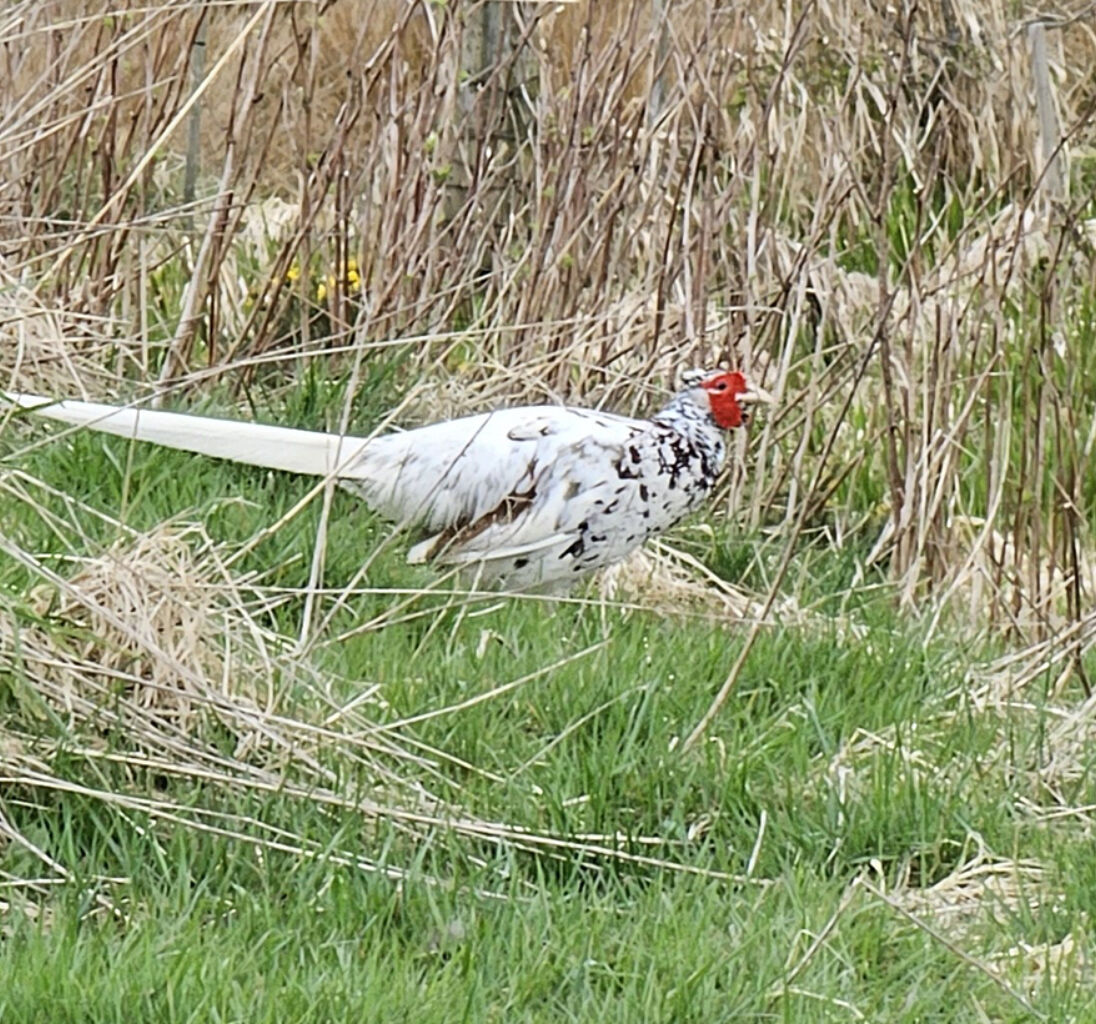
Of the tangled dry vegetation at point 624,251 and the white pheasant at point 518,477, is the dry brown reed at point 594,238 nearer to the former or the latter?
the tangled dry vegetation at point 624,251

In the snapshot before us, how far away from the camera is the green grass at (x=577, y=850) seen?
287 centimetres

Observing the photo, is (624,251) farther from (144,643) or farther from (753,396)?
(144,643)

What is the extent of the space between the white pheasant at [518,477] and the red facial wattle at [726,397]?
0.09 meters

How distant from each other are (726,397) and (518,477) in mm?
613

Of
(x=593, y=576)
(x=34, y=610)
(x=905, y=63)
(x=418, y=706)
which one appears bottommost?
(x=593, y=576)

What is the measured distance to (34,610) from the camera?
3.46 metres

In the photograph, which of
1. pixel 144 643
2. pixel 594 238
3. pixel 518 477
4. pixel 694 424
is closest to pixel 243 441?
pixel 518 477

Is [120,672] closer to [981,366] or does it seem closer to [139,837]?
[139,837]

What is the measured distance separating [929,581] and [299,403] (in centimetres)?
176

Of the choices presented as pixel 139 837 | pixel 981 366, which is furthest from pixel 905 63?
pixel 139 837

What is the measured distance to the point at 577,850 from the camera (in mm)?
3398

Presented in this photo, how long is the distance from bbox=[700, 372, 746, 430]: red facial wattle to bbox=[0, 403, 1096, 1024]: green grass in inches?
33.1

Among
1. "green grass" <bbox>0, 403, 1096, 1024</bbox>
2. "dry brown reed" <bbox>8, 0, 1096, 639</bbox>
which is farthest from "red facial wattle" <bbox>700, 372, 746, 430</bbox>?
"green grass" <bbox>0, 403, 1096, 1024</bbox>

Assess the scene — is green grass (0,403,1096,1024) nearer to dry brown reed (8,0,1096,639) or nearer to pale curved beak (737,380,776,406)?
pale curved beak (737,380,776,406)
